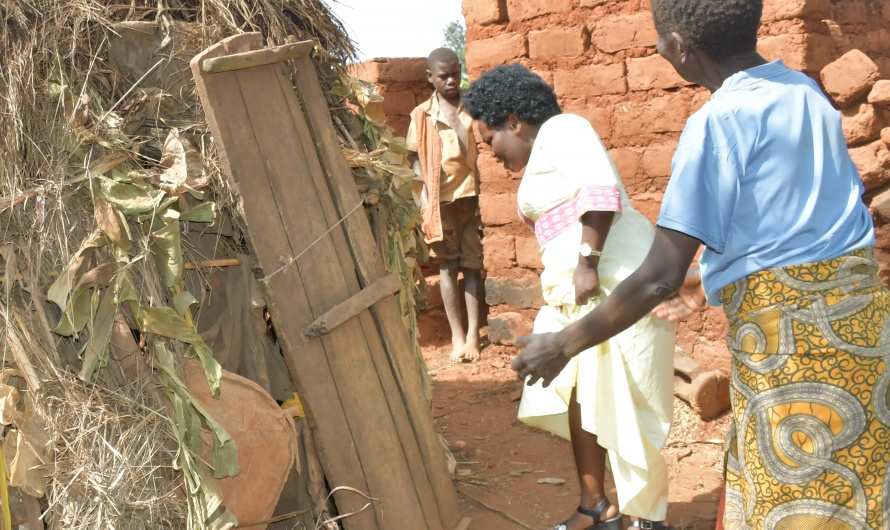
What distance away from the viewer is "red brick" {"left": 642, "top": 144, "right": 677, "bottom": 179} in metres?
5.68

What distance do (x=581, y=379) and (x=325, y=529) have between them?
115 centimetres

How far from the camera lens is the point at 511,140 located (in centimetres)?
391

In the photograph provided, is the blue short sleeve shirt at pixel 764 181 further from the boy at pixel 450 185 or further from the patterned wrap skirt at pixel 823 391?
the boy at pixel 450 185

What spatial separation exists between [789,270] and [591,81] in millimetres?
3986

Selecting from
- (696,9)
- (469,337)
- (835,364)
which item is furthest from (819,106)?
(469,337)

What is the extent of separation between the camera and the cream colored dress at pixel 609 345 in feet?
11.7

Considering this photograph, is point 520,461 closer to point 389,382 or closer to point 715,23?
point 389,382

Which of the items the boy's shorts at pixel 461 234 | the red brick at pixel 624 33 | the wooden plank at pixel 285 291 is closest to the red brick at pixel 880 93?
the red brick at pixel 624 33

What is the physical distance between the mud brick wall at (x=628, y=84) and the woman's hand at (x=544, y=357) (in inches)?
124

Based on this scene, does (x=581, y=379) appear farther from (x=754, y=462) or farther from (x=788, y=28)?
(x=788, y=28)

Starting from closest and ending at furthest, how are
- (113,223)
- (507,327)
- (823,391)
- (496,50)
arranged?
1. (823,391)
2. (113,223)
3. (496,50)
4. (507,327)

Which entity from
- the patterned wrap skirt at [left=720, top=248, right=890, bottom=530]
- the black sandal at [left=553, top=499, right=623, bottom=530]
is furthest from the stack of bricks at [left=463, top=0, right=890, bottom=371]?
the patterned wrap skirt at [left=720, top=248, right=890, bottom=530]

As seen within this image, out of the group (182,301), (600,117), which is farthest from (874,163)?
(182,301)

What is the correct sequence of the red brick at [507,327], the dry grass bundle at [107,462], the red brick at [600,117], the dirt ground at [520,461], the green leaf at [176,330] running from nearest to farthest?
the dry grass bundle at [107,462] → the green leaf at [176,330] → the dirt ground at [520,461] → the red brick at [600,117] → the red brick at [507,327]
